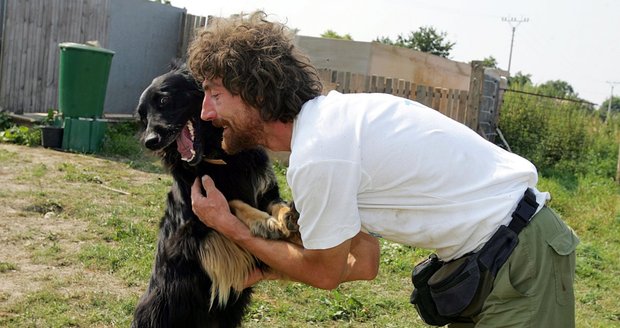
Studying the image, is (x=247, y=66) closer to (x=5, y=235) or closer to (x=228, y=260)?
(x=228, y=260)

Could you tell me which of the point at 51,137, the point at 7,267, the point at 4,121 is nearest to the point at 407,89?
the point at 51,137

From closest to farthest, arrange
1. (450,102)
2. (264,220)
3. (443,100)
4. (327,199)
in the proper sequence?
(327,199)
(264,220)
(443,100)
(450,102)

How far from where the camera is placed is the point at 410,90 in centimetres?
1166

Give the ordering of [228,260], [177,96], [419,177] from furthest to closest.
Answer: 1. [177,96]
2. [228,260]
3. [419,177]

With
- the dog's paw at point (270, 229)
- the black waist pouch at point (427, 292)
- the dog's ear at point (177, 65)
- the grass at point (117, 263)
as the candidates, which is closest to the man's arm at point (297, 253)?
the dog's paw at point (270, 229)

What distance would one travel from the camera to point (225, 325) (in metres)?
3.67

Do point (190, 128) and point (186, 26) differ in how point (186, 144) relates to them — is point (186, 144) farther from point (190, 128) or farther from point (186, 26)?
point (186, 26)

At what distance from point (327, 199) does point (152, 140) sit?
1556 mm

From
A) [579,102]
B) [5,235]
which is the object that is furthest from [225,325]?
[579,102]

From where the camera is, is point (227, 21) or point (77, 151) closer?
point (227, 21)

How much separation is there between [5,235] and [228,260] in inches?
138

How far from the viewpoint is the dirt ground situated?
4991 mm

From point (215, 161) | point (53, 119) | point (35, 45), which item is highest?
point (35, 45)

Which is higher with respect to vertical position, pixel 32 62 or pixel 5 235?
pixel 32 62
